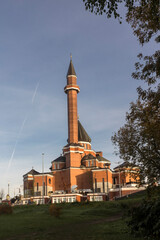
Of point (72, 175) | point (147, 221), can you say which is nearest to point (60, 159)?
point (72, 175)

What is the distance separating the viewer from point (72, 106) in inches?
3108

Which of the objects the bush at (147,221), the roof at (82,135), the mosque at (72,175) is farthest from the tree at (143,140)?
the roof at (82,135)

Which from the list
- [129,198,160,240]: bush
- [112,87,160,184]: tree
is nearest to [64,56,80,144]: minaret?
[112,87,160,184]: tree

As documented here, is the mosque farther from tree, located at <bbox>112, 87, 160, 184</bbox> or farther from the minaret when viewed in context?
tree, located at <bbox>112, 87, 160, 184</bbox>

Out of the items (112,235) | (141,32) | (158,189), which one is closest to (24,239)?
(112,235)

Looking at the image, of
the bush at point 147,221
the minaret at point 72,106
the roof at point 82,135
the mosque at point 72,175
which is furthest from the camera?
the roof at point 82,135

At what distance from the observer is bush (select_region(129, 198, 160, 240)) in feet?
41.8

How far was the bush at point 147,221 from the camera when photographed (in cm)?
1273

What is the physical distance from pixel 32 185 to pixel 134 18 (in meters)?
69.6

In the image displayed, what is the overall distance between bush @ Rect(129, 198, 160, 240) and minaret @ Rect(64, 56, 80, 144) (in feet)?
206

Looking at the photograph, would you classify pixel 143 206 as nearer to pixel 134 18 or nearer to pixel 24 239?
pixel 24 239

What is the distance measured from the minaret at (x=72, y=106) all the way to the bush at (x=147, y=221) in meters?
62.9

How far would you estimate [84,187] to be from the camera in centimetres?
7625

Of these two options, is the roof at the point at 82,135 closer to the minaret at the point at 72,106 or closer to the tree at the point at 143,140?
the minaret at the point at 72,106
